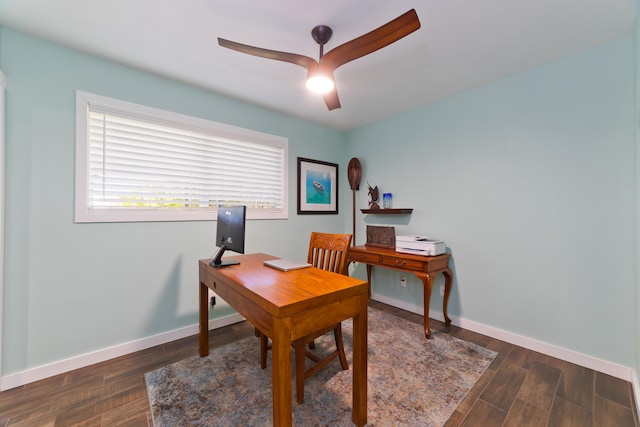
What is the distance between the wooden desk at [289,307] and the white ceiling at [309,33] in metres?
1.60

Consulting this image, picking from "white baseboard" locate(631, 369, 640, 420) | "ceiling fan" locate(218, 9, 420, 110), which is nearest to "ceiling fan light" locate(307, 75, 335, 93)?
"ceiling fan" locate(218, 9, 420, 110)

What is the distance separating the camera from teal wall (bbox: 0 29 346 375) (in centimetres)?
175

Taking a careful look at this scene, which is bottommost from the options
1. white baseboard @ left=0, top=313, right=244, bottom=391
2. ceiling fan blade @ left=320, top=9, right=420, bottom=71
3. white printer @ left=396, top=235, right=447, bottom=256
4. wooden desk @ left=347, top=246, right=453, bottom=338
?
white baseboard @ left=0, top=313, right=244, bottom=391

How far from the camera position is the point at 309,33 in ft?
5.74

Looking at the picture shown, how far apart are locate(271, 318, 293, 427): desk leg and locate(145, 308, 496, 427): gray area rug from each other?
44 cm

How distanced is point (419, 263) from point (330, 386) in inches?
51.1

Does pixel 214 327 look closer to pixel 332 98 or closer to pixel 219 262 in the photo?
pixel 219 262

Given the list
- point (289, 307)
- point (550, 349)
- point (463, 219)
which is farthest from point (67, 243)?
point (550, 349)

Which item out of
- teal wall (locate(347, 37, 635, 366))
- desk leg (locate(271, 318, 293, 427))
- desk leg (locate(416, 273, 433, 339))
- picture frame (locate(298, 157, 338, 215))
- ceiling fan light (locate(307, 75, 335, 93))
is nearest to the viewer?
desk leg (locate(271, 318, 293, 427))

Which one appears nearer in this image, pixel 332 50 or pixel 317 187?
pixel 332 50

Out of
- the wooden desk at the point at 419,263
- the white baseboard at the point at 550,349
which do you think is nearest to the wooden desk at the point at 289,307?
the wooden desk at the point at 419,263

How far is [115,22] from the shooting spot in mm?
1671

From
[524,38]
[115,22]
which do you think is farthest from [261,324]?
[524,38]

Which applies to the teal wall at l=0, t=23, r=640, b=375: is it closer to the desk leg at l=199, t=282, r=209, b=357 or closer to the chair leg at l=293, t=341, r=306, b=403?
the desk leg at l=199, t=282, r=209, b=357
